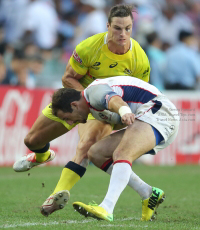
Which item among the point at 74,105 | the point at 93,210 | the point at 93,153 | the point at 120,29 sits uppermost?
the point at 120,29

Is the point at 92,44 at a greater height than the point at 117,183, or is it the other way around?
the point at 92,44

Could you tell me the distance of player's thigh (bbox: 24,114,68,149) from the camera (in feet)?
22.3

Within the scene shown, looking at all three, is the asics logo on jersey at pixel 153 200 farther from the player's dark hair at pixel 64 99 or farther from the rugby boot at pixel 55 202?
the player's dark hair at pixel 64 99

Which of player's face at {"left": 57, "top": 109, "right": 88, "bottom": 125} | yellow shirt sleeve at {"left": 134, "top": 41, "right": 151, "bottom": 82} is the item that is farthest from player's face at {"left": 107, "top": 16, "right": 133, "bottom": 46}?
player's face at {"left": 57, "top": 109, "right": 88, "bottom": 125}

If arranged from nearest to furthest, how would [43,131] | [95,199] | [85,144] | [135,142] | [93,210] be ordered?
[93,210] → [135,142] → [85,144] → [43,131] → [95,199]

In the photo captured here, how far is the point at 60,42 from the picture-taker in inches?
603

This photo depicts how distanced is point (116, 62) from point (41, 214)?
6.99 feet

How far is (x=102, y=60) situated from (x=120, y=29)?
47 cm

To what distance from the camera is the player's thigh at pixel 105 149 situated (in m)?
5.79

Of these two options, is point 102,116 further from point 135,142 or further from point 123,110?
point 123,110

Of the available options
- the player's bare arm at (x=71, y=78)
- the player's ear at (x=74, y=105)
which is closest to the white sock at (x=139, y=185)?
the player's ear at (x=74, y=105)

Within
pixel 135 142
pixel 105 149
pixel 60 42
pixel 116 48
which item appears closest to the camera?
pixel 135 142

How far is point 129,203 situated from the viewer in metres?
7.39

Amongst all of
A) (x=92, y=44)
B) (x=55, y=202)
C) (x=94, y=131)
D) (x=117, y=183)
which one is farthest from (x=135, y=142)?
(x=92, y=44)
